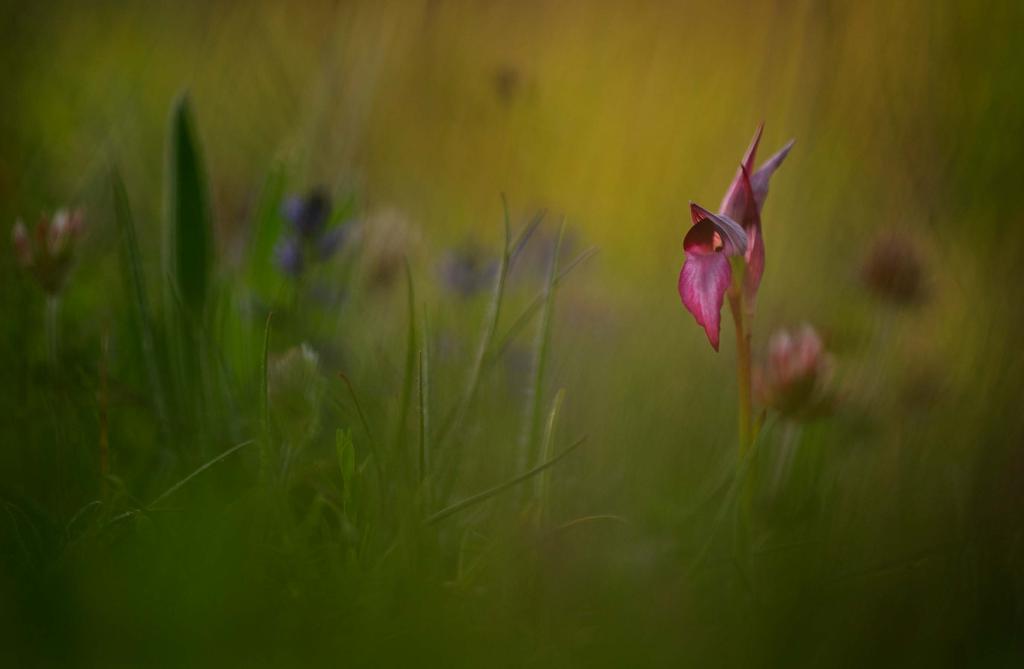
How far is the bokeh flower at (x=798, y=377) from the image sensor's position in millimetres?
750

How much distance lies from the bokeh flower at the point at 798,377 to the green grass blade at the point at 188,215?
62 centimetres

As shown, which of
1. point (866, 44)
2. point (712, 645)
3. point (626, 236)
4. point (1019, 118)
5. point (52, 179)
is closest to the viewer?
point (712, 645)

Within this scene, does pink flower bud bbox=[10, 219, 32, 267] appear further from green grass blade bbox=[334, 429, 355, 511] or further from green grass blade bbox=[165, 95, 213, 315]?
green grass blade bbox=[334, 429, 355, 511]

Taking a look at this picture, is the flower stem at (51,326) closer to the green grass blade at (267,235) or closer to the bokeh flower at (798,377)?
the green grass blade at (267,235)

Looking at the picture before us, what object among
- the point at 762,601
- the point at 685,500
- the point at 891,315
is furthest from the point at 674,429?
the point at 762,601

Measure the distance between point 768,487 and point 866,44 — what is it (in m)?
0.60

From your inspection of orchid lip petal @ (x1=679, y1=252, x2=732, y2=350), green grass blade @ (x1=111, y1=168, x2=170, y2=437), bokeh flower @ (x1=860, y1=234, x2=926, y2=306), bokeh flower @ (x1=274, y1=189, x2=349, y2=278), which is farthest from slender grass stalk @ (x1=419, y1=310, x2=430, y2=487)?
bokeh flower @ (x1=860, y1=234, x2=926, y2=306)

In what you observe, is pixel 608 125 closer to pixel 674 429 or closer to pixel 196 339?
pixel 674 429

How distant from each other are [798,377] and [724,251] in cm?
19

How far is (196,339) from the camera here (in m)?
0.97

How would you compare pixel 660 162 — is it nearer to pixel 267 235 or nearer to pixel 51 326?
pixel 267 235

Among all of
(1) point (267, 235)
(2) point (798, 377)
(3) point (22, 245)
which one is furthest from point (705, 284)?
(1) point (267, 235)

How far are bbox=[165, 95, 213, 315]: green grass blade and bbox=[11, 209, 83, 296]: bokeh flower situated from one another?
0.16 metres

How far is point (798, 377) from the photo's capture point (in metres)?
0.75
